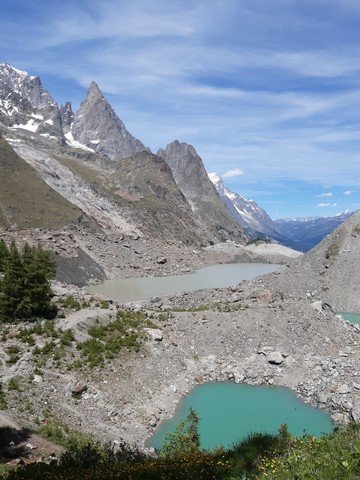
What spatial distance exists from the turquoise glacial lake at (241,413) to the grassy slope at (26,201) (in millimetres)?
94980

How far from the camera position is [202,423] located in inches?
1264

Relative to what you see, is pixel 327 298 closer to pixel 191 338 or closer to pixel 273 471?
pixel 191 338

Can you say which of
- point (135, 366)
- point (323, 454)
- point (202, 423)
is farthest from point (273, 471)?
point (135, 366)

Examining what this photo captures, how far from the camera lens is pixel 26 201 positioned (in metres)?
131

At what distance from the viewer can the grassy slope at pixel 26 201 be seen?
123m

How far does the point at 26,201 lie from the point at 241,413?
11247cm

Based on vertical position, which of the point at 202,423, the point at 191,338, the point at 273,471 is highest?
the point at 273,471

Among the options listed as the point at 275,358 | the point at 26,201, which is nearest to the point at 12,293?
the point at 275,358

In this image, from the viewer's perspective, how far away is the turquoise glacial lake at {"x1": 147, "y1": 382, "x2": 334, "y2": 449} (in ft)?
99.6

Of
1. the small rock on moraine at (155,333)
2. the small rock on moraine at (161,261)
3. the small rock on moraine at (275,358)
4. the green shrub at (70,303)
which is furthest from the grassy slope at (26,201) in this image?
the small rock on moraine at (275,358)

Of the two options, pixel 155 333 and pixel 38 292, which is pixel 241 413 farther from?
pixel 38 292

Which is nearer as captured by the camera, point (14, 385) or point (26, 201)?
point (14, 385)

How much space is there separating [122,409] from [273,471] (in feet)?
70.4

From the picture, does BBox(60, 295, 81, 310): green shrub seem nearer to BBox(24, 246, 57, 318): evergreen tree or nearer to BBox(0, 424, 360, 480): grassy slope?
BBox(24, 246, 57, 318): evergreen tree
